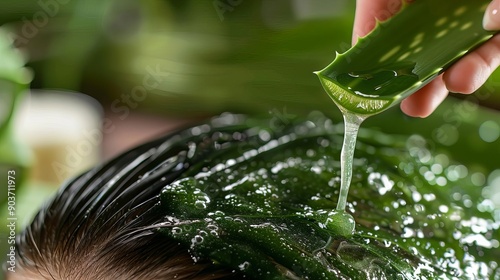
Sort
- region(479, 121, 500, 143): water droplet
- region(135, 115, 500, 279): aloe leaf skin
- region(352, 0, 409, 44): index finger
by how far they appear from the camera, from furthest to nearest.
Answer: region(479, 121, 500, 143): water droplet
region(352, 0, 409, 44): index finger
region(135, 115, 500, 279): aloe leaf skin

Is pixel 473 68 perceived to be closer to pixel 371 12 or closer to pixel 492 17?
pixel 492 17

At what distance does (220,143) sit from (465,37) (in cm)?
32

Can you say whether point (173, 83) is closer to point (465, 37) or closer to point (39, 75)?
point (39, 75)

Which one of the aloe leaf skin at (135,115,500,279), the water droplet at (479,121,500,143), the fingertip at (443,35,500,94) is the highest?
the fingertip at (443,35,500,94)

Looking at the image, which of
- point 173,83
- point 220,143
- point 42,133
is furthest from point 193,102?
point 220,143

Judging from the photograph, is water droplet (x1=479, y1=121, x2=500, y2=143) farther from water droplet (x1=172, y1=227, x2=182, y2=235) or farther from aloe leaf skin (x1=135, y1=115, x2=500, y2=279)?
water droplet (x1=172, y1=227, x2=182, y2=235)

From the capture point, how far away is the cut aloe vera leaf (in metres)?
0.64

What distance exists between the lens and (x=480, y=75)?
701 mm

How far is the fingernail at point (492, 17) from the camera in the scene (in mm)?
668

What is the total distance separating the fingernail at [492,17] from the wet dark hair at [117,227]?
0.35 m

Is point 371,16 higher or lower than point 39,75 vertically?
higher

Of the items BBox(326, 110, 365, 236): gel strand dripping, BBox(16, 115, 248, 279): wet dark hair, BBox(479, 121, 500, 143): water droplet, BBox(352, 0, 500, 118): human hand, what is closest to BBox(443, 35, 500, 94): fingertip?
BBox(352, 0, 500, 118): human hand

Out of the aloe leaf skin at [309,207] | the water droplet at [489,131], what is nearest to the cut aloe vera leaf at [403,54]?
the aloe leaf skin at [309,207]

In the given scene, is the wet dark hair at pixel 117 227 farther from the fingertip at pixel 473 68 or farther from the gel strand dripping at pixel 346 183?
the fingertip at pixel 473 68
